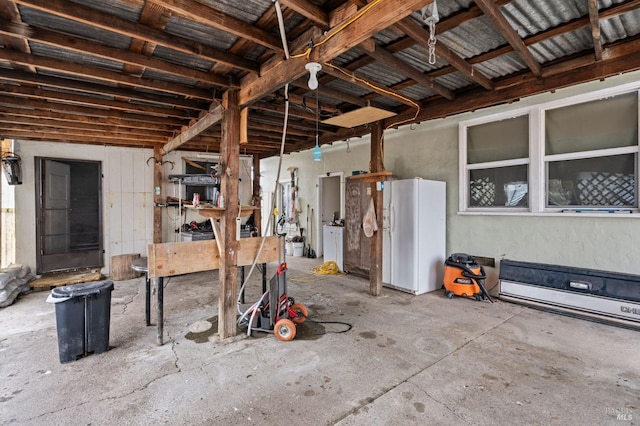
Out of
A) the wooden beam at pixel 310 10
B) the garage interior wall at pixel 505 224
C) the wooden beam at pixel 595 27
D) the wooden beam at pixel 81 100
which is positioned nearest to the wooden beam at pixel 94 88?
the wooden beam at pixel 81 100

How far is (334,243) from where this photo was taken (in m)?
6.45

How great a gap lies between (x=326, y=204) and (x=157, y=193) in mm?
3876

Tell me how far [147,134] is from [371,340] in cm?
509

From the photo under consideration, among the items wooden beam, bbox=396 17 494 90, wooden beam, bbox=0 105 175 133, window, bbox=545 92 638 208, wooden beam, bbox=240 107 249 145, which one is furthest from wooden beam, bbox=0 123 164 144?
window, bbox=545 92 638 208

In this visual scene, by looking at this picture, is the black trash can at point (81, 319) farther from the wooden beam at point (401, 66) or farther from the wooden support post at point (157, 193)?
the wooden support post at point (157, 193)

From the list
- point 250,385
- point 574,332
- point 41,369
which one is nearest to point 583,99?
point 574,332

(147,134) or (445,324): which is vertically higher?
(147,134)

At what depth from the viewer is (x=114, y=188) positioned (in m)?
6.25

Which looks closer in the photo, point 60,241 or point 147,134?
point 147,134

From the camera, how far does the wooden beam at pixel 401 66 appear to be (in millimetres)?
2504

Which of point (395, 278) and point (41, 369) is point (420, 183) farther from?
point (41, 369)

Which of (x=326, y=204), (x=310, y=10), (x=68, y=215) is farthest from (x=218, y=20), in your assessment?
(x=326, y=204)

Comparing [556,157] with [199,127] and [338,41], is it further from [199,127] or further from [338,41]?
[199,127]

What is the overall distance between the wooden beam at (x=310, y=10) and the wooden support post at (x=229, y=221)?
57.4 inches
